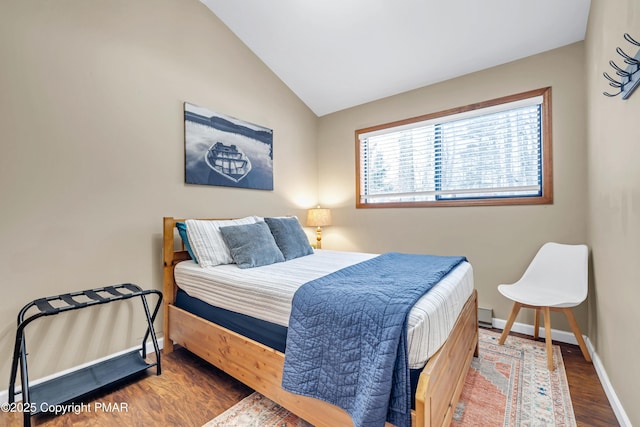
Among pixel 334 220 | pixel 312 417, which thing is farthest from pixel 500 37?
pixel 312 417

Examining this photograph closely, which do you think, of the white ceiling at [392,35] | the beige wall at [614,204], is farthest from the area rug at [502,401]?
the white ceiling at [392,35]

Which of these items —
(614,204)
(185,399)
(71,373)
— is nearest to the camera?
(614,204)

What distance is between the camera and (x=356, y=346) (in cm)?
119

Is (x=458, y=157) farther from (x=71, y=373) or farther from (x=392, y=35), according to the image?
(x=71, y=373)

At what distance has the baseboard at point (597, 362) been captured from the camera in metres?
1.47

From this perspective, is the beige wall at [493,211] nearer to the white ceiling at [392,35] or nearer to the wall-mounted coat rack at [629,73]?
the white ceiling at [392,35]

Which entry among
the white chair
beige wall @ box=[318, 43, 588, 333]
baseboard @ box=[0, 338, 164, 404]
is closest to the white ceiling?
beige wall @ box=[318, 43, 588, 333]

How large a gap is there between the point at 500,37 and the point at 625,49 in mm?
1241

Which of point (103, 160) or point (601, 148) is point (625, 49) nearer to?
point (601, 148)

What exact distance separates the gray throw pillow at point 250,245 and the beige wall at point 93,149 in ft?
1.95

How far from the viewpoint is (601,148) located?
1.89 metres

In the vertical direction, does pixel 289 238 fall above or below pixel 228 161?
below

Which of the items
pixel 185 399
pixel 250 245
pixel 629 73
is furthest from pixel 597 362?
pixel 185 399

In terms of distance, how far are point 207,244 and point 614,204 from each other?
2.64 meters
